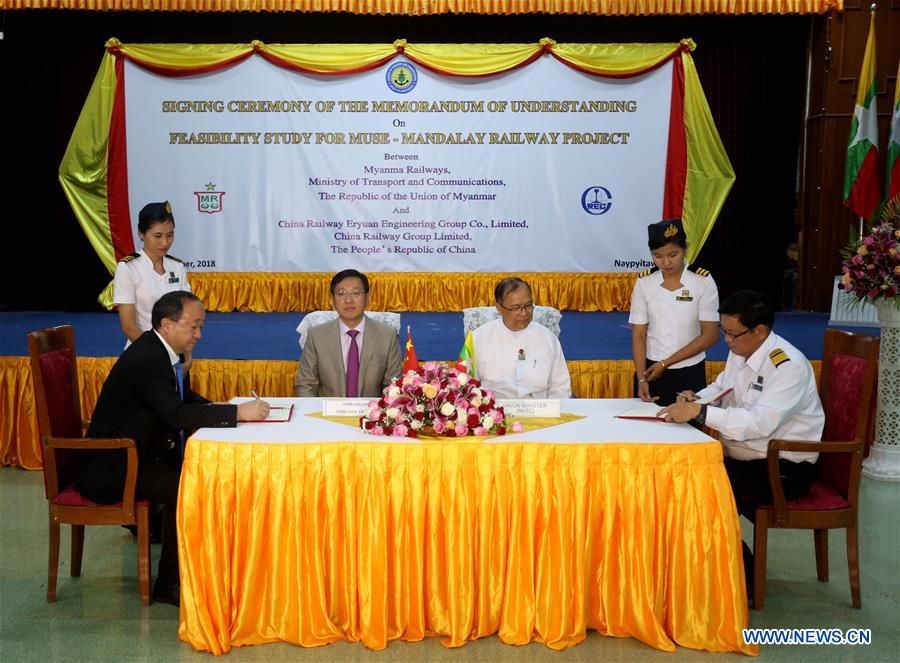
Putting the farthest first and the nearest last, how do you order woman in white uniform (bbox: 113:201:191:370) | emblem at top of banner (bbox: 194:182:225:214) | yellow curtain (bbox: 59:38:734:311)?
emblem at top of banner (bbox: 194:182:225:214)
yellow curtain (bbox: 59:38:734:311)
woman in white uniform (bbox: 113:201:191:370)

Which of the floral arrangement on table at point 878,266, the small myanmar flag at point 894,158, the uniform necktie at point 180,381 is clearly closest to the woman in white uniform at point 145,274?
the uniform necktie at point 180,381

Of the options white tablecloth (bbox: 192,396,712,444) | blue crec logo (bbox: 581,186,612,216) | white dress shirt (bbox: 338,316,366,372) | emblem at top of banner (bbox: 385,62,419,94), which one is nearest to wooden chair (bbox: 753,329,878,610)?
white tablecloth (bbox: 192,396,712,444)

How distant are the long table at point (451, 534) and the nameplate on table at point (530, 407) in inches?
14.8

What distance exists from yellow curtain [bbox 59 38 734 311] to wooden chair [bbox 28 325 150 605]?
172 inches

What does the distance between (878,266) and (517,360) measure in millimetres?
2087

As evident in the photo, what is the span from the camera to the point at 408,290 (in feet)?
25.1

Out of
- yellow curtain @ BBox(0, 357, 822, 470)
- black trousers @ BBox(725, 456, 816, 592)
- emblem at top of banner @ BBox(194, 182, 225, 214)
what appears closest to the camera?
black trousers @ BBox(725, 456, 816, 592)

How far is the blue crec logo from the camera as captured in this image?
303 inches

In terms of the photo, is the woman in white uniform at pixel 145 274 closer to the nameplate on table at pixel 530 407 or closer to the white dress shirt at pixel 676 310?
the nameplate on table at pixel 530 407

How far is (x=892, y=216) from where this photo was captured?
4512mm

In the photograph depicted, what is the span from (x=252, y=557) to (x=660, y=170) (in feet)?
19.3

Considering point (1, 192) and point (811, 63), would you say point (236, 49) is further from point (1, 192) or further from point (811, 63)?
point (811, 63)

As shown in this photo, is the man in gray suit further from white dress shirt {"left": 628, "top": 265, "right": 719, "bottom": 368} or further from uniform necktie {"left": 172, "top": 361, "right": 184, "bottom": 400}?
white dress shirt {"left": 628, "top": 265, "right": 719, "bottom": 368}

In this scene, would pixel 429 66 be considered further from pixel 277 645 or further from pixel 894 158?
pixel 277 645
